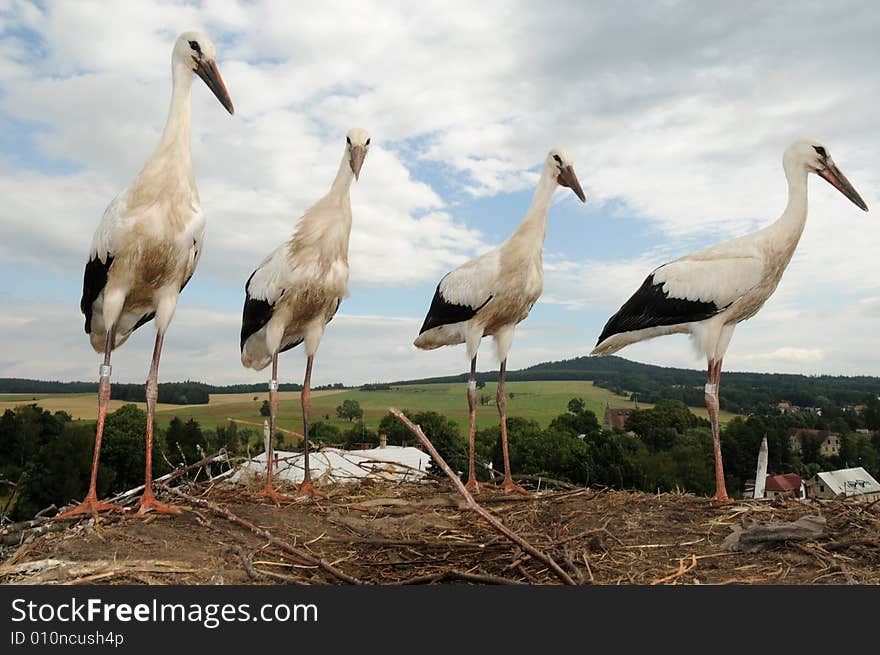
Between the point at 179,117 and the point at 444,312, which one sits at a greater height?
the point at 179,117

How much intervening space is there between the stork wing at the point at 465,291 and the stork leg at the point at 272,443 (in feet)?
7.00

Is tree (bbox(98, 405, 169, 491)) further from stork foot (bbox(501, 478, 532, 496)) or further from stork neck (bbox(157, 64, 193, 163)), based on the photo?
stork neck (bbox(157, 64, 193, 163))

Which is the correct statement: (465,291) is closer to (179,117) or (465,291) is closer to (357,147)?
(357,147)

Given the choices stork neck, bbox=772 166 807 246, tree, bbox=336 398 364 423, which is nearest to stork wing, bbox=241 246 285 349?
stork neck, bbox=772 166 807 246

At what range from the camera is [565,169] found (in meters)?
7.82

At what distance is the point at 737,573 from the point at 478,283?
4.35 metres

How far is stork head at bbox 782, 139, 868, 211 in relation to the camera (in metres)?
7.12

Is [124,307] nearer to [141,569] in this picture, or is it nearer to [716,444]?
[141,569]

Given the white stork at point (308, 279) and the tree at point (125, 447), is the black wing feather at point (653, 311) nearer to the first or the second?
the white stork at point (308, 279)

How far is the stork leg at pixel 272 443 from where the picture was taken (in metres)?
6.21

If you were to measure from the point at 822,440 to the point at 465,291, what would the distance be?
52070 mm

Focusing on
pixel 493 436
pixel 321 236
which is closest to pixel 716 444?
pixel 321 236

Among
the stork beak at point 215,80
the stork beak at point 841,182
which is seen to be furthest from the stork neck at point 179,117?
the stork beak at point 841,182

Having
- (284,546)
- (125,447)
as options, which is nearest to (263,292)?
(284,546)
